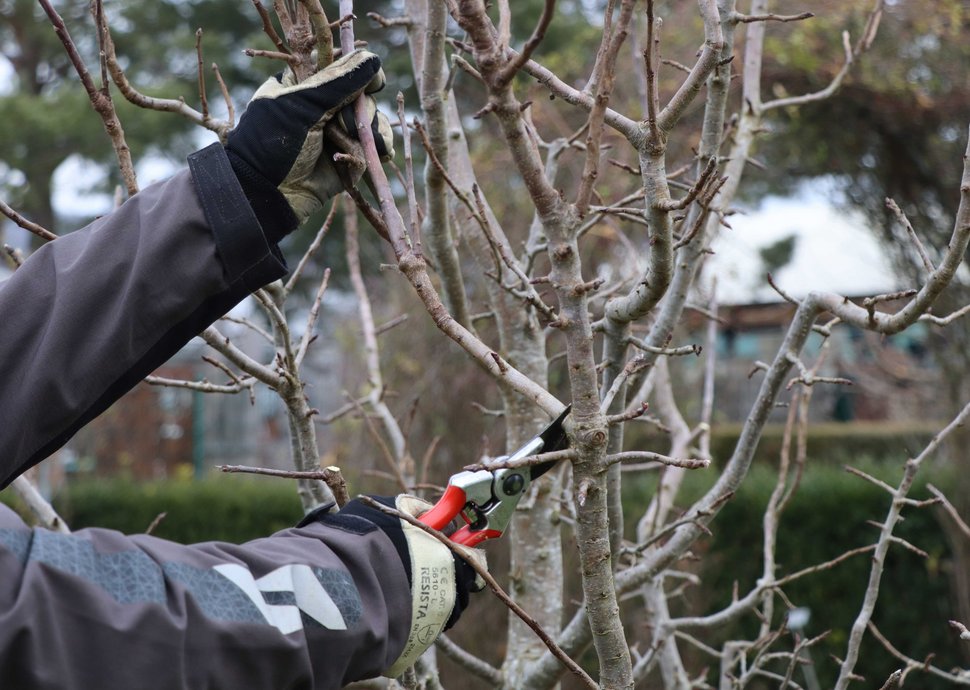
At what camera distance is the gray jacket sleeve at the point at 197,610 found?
1033mm

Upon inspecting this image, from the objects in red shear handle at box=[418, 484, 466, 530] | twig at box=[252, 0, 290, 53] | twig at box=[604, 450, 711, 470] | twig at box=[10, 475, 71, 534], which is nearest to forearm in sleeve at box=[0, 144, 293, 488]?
twig at box=[252, 0, 290, 53]

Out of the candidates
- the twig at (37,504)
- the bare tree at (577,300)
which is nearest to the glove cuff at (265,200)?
the bare tree at (577,300)

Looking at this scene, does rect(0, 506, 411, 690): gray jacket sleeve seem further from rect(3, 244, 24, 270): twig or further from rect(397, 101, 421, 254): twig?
rect(3, 244, 24, 270): twig

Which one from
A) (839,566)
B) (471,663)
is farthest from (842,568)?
(471,663)

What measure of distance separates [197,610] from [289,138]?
2.02 feet

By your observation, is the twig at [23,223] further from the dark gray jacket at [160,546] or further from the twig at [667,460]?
the twig at [667,460]

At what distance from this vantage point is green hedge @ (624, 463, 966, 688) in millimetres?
5430

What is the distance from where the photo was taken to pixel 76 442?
9.17m

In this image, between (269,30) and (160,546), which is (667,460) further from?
(269,30)

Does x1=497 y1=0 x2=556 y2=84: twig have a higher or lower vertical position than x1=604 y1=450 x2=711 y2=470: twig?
higher

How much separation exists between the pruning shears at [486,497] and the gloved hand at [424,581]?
0.30ft

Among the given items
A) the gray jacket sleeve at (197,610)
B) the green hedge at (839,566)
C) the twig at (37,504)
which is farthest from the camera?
the green hedge at (839,566)

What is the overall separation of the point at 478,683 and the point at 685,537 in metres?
3.13

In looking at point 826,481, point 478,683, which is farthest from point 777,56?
point 478,683
